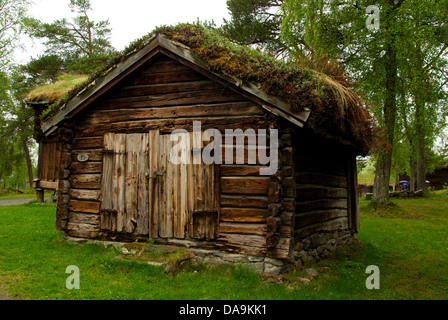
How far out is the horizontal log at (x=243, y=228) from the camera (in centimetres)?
606

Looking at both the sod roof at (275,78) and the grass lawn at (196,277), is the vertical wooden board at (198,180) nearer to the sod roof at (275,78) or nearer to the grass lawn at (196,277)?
the grass lawn at (196,277)

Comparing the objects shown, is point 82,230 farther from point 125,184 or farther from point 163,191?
point 163,191

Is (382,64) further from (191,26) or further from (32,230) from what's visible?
(32,230)

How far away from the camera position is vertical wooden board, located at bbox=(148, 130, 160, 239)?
698 centimetres

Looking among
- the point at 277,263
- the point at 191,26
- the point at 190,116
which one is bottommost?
the point at 277,263

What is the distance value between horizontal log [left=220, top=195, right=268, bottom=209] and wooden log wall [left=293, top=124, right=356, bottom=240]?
2.32ft

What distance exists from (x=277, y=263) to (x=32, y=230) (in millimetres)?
7294

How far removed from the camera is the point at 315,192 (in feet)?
24.0

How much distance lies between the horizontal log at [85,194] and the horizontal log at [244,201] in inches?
118

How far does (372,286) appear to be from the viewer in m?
5.97

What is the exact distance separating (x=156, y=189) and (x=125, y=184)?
2.58 ft

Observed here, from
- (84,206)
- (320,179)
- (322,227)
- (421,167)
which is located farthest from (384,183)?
(84,206)
